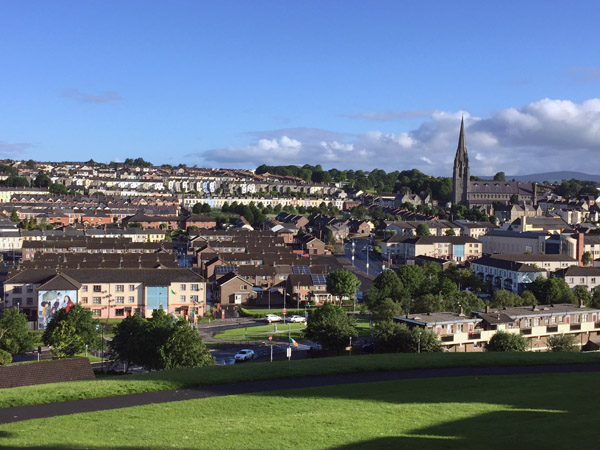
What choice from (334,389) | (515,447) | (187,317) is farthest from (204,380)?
(187,317)

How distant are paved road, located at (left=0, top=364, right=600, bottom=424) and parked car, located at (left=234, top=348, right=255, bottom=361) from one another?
30.0 ft

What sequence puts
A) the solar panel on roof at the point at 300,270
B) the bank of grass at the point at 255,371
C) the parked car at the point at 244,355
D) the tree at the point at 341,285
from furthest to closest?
the solar panel on roof at the point at 300,270, the tree at the point at 341,285, the parked car at the point at 244,355, the bank of grass at the point at 255,371

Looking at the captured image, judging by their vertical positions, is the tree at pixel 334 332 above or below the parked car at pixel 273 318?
above

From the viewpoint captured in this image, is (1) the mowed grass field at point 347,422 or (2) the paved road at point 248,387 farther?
(2) the paved road at point 248,387

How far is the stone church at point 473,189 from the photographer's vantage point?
106 m

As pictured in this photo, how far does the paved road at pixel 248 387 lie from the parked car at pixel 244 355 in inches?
360

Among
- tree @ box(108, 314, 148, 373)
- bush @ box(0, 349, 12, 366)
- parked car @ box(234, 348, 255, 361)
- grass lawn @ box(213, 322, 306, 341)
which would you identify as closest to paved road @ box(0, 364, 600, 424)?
tree @ box(108, 314, 148, 373)

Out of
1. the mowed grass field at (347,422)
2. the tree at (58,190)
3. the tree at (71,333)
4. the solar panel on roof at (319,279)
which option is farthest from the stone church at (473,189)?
the mowed grass field at (347,422)

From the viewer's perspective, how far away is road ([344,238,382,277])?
53281mm

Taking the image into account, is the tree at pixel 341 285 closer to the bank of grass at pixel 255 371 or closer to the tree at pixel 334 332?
the tree at pixel 334 332

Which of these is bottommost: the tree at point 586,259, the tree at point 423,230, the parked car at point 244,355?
the parked car at point 244,355

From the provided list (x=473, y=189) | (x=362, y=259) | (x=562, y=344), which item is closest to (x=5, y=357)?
(x=562, y=344)

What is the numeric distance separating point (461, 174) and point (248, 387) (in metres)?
97.0

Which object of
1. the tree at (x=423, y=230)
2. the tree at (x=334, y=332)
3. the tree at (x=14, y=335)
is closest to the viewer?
the tree at (x=14, y=335)
